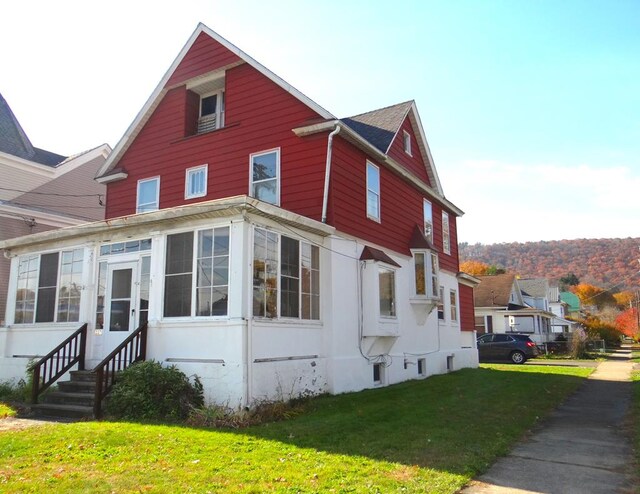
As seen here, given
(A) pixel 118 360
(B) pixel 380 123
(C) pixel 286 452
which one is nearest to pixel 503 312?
(B) pixel 380 123

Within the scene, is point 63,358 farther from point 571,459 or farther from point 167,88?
point 571,459

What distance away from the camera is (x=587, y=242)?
352 ft

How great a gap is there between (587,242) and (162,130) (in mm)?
109640

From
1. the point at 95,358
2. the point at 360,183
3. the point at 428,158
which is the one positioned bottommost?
the point at 95,358

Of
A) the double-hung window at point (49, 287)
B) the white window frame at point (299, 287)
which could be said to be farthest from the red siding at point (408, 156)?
the double-hung window at point (49, 287)

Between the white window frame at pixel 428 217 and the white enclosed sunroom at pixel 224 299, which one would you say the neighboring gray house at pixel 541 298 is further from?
the white enclosed sunroom at pixel 224 299

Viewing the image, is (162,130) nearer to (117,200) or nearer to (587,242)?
(117,200)

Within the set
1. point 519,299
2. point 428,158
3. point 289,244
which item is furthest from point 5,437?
point 519,299

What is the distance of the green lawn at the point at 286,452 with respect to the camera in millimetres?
5285

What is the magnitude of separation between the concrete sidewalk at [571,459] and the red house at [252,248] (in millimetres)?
4480

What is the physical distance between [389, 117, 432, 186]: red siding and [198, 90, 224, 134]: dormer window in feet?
17.0

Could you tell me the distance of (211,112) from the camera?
50.8ft

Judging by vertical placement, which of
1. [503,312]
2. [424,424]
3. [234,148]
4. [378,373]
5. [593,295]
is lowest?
[424,424]

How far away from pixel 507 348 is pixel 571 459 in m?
20.6
